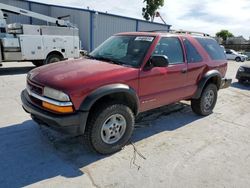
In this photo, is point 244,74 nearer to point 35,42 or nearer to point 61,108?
point 35,42

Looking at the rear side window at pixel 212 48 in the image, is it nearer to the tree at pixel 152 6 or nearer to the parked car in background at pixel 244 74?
the parked car in background at pixel 244 74

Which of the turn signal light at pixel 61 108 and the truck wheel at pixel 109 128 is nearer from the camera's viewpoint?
the turn signal light at pixel 61 108

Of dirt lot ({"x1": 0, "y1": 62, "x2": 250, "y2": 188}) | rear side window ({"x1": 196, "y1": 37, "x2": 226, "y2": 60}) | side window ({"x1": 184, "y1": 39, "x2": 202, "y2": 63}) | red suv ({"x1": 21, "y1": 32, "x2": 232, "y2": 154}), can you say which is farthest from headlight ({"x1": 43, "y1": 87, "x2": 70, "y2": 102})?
rear side window ({"x1": 196, "y1": 37, "x2": 226, "y2": 60})

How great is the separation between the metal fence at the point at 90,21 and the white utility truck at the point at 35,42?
30.2 feet

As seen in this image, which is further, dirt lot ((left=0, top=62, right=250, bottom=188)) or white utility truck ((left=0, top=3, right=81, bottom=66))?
white utility truck ((left=0, top=3, right=81, bottom=66))

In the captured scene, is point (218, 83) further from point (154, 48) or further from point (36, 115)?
point (36, 115)

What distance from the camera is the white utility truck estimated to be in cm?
1032

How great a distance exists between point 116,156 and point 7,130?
2108mm

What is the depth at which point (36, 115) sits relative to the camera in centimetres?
341

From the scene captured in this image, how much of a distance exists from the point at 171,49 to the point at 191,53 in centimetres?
63

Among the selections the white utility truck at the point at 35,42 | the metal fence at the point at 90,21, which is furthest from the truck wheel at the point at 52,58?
the metal fence at the point at 90,21

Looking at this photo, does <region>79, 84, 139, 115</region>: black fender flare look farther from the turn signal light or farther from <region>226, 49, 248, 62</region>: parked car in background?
<region>226, 49, 248, 62</region>: parked car in background

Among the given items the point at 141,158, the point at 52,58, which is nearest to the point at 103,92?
the point at 141,158

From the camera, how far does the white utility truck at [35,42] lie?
1032 cm
